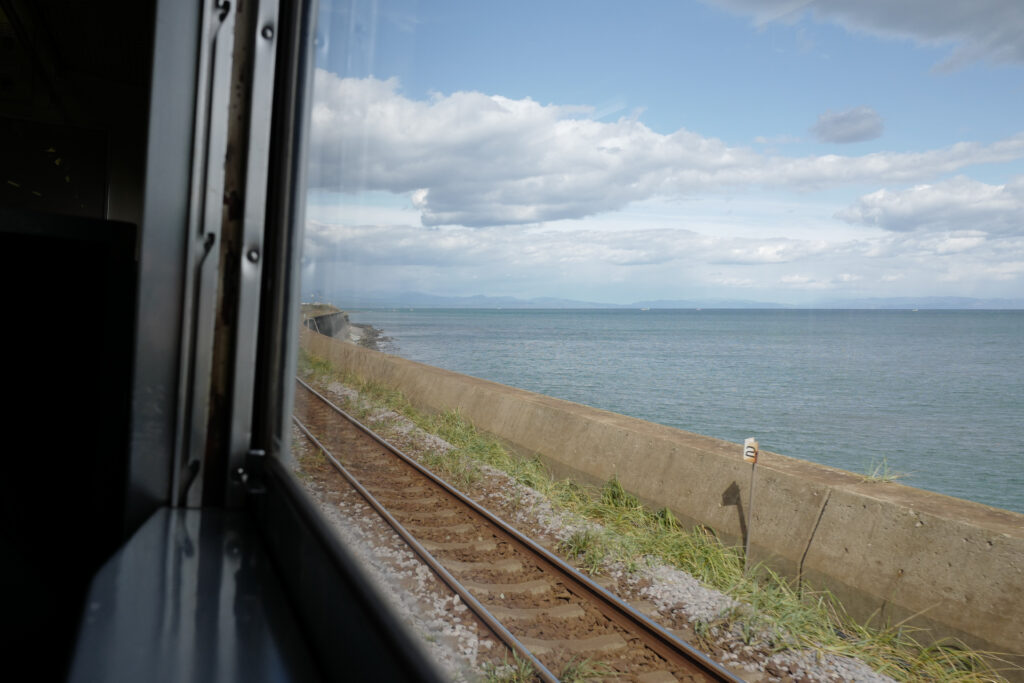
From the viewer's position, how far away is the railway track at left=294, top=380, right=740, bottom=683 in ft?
4.08

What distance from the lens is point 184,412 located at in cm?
136

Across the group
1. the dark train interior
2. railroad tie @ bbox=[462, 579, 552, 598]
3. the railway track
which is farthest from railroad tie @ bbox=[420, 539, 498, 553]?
the dark train interior

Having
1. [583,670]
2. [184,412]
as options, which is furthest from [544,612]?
[184,412]

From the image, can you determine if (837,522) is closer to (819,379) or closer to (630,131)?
(630,131)

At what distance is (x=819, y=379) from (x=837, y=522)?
98.8 ft

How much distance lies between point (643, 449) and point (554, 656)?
246cm

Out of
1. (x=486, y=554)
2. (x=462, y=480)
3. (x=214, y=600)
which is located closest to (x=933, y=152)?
(x=214, y=600)

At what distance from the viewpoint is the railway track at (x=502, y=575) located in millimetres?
1244

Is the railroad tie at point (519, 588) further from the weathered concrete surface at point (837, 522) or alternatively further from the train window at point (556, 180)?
the weathered concrete surface at point (837, 522)

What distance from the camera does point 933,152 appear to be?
95cm

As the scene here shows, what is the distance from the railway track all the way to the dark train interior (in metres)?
0.14

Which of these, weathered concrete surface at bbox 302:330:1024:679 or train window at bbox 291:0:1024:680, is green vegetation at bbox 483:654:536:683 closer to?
train window at bbox 291:0:1024:680

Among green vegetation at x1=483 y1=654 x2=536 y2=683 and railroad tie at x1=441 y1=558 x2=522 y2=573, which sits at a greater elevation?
green vegetation at x1=483 y1=654 x2=536 y2=683

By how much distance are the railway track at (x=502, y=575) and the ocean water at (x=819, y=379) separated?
0.25 m
